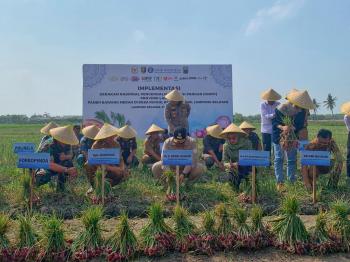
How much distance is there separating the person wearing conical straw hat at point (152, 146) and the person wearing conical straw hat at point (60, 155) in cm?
250

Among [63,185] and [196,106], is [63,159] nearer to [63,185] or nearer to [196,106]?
[63,185]

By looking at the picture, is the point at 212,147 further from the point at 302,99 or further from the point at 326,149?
the point at 326,149

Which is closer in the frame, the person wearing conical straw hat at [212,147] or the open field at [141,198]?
the open field at [141,198]

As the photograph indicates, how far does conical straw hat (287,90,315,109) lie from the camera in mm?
7194

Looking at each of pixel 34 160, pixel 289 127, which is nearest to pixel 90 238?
pixel 34 160

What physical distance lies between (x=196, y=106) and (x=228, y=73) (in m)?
1.36

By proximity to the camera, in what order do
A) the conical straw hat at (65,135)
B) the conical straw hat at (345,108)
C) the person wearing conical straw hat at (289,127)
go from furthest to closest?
the conical straw hat at (345,108), the person wearing conical straw hat at (289,127), the conical straw hat at (65,135)

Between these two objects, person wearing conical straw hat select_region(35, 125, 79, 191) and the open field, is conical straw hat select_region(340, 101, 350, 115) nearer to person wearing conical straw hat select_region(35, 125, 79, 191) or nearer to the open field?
the open field

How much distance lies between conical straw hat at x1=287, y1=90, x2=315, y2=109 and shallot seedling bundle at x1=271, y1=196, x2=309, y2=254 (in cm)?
283

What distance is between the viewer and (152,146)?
9.52 meters

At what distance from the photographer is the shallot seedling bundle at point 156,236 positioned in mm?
4527

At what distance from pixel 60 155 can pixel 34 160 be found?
1.10m

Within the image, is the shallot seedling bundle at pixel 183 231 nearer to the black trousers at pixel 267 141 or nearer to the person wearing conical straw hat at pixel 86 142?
the person wearing conical straw hat at pixel 86 142

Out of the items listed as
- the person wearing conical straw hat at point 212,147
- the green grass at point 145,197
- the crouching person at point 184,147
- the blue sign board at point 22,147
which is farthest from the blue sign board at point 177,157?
the blue sign board at point 22,147
